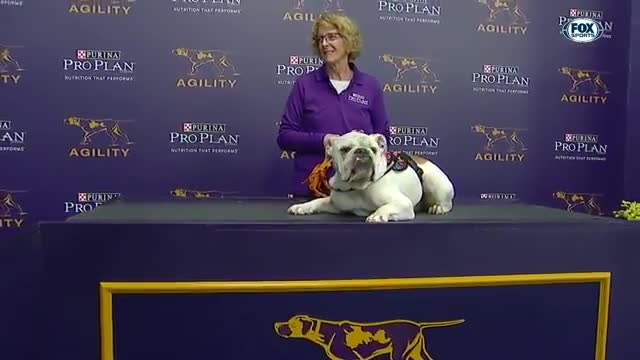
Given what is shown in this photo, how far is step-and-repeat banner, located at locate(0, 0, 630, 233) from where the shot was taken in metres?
2.72

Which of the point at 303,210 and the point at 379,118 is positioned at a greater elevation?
the point at 379,118

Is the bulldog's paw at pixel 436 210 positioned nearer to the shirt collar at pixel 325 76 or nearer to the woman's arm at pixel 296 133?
the woman's arm at pixel 296 133

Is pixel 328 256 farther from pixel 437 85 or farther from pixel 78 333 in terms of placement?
pixel 437 85

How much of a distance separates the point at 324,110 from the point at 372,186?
0.90m

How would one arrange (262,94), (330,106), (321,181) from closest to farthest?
1. (321,181)
2. (330,106)
3. (262,94)

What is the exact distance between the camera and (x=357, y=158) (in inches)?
50.8

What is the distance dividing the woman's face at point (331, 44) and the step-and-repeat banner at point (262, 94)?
750 millimetres

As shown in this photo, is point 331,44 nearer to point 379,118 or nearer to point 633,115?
point 379,118

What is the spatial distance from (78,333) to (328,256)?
0.50 meters

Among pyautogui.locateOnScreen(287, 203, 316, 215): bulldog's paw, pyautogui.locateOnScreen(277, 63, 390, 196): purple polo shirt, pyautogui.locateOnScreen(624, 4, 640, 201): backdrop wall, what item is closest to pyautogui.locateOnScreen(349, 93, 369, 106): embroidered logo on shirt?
pyautogui.locateOnScreen(277, 63, 390, 196): purple polo shirt

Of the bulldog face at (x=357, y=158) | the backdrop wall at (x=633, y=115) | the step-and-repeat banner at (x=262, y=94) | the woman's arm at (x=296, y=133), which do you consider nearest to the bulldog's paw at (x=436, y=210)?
the bulldog face at (x=357, y=158)

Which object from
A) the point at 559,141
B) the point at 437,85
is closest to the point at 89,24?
the point at 437,85

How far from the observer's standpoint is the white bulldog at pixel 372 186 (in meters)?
1.29

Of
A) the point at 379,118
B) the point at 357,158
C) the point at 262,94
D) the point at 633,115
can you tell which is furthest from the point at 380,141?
the point at 633,115
